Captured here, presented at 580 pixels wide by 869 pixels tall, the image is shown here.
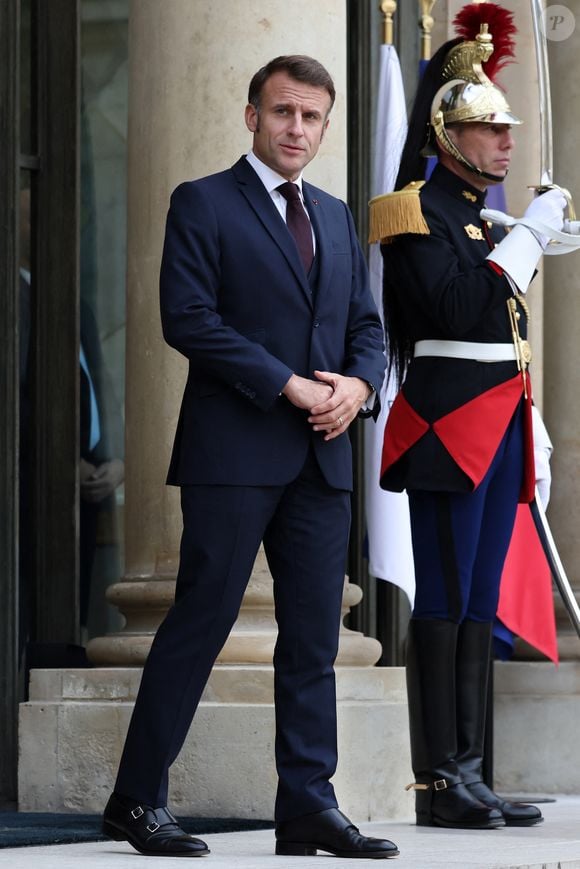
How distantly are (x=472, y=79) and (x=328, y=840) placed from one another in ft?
7.28

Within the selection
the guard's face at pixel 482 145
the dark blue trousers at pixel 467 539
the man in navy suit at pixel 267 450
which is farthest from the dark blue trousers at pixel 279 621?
the guard's face at pixel 482 145

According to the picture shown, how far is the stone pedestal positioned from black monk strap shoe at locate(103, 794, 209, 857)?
1.04 m

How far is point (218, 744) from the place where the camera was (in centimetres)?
555

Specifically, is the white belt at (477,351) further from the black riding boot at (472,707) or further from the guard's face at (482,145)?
the black riding boot at (472,707)

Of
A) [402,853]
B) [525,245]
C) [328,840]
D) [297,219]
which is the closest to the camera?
[328,840]

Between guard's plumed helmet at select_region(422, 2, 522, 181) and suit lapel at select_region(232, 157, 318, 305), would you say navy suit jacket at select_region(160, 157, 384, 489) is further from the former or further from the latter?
guard's plumed helmet at select_region(422, 2, 522, 181)

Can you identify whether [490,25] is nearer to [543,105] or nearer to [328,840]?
[543,105]

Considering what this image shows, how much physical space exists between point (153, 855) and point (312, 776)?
41cm

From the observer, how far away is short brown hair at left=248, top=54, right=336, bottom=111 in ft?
15.4

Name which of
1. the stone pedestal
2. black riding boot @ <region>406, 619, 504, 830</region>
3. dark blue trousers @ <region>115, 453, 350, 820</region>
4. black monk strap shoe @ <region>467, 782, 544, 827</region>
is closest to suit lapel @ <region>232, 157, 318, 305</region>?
dark blue trousers @ <region>115, 453, 350, 820</region>

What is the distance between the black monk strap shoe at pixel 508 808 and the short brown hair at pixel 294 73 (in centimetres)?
195

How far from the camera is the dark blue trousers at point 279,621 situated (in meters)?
4.50

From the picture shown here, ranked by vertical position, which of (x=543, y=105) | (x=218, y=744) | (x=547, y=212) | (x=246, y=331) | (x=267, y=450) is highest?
→ (x=543, y=105)

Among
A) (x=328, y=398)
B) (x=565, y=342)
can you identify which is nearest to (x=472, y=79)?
(x=328, y=398)
